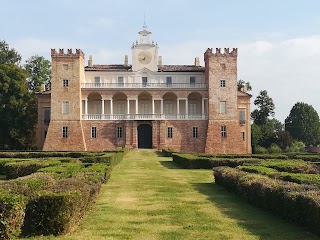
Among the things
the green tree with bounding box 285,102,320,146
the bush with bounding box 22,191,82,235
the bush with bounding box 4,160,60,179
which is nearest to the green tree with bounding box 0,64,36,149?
the bush with bounding box 4,160,60,179

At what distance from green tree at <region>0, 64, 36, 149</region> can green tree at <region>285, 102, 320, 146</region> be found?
62201 mm

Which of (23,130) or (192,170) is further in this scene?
(23,130)

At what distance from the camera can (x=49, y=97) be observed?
5956 cm

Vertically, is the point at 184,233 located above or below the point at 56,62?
below

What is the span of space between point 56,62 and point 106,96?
758cm

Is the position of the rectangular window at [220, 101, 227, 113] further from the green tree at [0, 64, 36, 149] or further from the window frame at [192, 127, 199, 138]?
the green tree at [0, 64, 36, 149]

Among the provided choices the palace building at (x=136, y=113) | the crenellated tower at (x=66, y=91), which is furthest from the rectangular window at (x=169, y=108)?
the crenellated tower at (x=66, y=91)

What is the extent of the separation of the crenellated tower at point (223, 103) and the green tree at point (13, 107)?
24.5 m

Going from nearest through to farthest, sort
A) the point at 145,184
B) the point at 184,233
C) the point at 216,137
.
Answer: the point at 184,233, the point at 145,184, the point at 216,137

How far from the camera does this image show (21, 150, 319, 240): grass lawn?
9305 millimetres

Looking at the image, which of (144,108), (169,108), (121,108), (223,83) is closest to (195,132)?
A: (169,108)

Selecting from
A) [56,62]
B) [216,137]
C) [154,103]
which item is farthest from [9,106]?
[216,137]

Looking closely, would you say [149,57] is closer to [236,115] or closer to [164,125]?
[164,125]

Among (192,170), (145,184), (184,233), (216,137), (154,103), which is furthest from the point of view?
(154,103)
